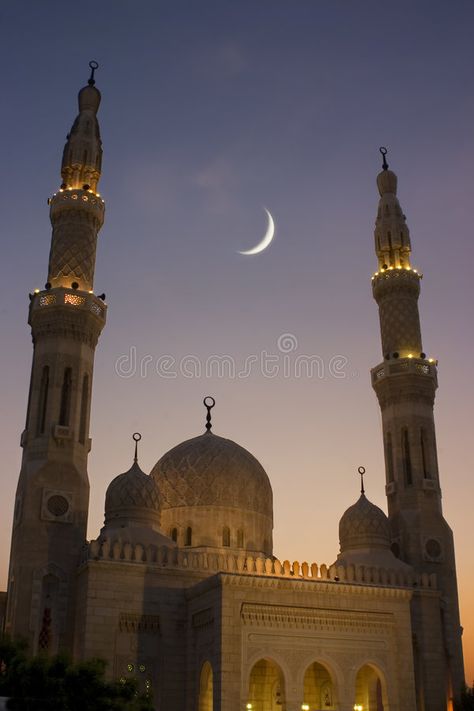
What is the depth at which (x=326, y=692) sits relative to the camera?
23844 mm

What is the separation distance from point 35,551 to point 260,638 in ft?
23.3

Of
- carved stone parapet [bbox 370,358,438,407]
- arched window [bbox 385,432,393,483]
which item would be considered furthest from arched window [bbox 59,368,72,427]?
arched window [bbox 385,432,393,483]

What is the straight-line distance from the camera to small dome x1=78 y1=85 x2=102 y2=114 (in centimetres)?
3091

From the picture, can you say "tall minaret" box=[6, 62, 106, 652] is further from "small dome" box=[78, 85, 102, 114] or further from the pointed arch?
the pointed arch

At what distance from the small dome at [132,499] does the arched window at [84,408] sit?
1.78 meters

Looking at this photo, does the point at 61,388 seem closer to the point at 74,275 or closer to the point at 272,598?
the point at 74,275

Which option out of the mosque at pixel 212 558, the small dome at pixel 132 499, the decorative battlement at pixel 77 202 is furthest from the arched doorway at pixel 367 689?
the decorative battlement at pixel 77 202

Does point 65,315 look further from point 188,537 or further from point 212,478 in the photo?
point 188,537

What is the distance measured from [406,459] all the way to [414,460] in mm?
391

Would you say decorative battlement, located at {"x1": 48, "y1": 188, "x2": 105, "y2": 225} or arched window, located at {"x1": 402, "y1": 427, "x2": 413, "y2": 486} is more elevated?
decorative battlement, located at {"x1": 48, "y1": 188, "x2": 105, "y2": 225}

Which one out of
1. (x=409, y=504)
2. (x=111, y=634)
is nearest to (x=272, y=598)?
(x=111, y=634)

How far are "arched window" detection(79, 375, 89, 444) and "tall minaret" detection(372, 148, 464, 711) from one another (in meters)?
10.9

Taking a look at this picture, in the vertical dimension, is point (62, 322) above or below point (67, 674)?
above

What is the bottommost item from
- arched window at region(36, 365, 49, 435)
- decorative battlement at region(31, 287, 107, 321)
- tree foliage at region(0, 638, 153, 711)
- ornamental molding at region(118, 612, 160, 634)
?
tree foliage at region(0, 638, 153, 711)
